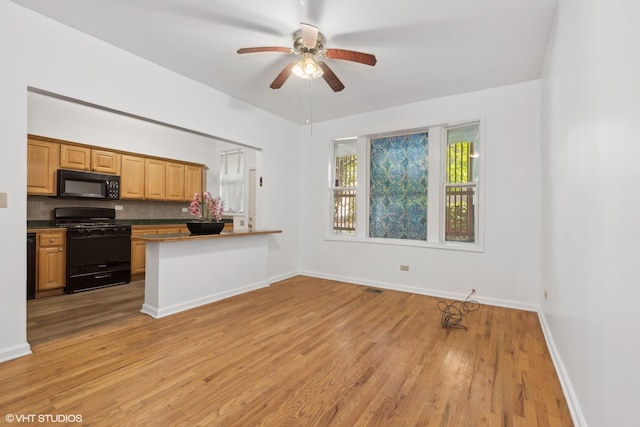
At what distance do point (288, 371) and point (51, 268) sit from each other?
13.2 feet

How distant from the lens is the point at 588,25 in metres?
1.50

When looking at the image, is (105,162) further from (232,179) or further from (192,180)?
(232,179)

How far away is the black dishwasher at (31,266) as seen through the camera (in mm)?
3737

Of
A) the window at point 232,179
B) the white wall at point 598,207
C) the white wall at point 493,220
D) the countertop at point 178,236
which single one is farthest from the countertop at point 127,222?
the white wall at point 598,207

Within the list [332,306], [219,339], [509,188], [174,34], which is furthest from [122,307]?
[509,188]

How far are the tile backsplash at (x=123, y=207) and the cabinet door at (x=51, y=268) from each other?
0.78 meters

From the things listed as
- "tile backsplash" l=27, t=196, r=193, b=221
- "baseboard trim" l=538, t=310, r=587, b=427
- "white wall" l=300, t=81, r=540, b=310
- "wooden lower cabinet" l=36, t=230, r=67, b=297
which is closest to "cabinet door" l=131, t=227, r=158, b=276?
"tile backsplash" l=27, t=196, r=193, b=221

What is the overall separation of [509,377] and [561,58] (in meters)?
2.41

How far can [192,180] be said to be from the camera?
242 inches

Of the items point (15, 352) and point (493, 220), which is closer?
point (15, 352)

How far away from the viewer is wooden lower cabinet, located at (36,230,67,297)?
3883 mm
